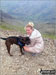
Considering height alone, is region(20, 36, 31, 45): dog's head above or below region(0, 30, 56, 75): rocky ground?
above

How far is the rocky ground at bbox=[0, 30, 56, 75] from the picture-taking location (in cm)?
204

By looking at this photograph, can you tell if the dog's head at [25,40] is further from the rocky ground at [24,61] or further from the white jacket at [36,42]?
the rocky ground at [24,61]

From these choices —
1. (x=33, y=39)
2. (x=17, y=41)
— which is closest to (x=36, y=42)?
(x=33, y=39)

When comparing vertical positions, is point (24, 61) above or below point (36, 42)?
below

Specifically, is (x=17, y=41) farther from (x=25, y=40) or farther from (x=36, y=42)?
(x=36, y=42)

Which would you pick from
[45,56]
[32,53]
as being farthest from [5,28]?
[45,56]

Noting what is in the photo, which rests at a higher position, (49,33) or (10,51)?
(49,33)

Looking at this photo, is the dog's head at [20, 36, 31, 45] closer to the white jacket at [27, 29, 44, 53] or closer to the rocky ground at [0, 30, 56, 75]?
the white jacket at [27, 29, 44, 53]

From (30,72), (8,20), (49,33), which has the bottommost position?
(30,72)

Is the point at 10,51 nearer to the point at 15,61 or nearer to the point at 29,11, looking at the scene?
the point at 15,61

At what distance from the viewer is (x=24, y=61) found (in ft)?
6.93

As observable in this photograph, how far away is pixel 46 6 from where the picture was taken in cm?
224

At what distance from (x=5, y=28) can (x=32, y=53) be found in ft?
1.51

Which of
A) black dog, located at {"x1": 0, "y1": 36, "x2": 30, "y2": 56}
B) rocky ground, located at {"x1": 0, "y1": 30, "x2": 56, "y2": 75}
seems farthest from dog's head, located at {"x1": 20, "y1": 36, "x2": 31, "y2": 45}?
rocky ground, located at {"x1": 0, "y1": 30, "x2": 56, "y2": 75}
